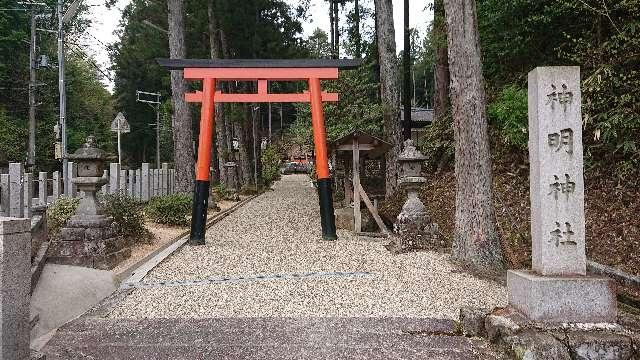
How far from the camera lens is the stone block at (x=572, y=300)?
3.66 meters

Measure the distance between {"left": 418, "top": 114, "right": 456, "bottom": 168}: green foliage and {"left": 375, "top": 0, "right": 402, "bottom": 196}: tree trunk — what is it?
1124mm

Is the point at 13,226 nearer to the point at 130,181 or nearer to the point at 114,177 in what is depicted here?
the point at 114,177

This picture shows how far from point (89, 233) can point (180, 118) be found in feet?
21.3

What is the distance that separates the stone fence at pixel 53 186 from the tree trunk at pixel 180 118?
1.48 meters

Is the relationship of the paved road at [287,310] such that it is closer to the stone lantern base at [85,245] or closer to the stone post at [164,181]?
the stone lantern base at [85,245]

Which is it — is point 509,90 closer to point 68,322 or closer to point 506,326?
point 506,326

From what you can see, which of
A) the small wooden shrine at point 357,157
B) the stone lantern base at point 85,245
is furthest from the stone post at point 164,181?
the stone lantern base at point 85,245

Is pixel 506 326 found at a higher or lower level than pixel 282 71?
lower

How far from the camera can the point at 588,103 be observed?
25.5ft

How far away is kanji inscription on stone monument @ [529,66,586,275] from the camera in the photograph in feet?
12.6

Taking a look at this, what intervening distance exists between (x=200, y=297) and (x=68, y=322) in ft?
4.39

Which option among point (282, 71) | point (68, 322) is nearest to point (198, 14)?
point (282, 71)

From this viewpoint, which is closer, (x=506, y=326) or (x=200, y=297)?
(x=506, y=326)

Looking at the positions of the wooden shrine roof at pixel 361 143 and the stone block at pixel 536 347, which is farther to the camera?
the wooden shrine roof at pixel 361 143
